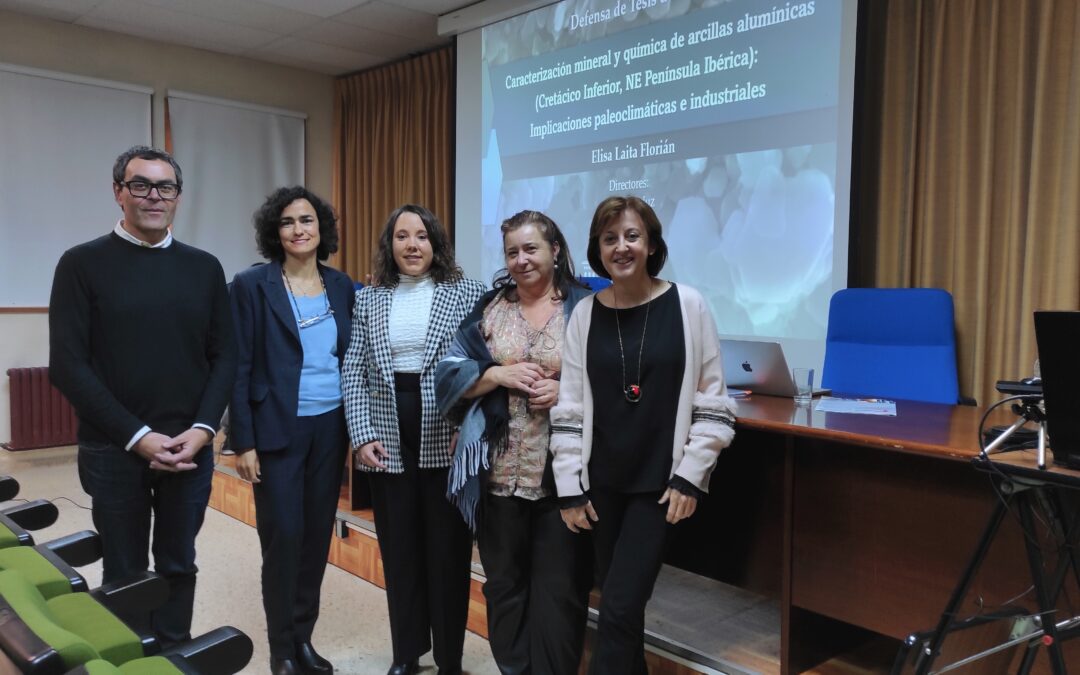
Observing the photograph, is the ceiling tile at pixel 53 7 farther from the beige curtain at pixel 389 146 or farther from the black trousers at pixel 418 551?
the black trousers at pixel 418 551

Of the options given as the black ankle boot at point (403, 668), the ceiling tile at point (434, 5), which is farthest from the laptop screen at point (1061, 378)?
the ceiling tile at point (434, 5)

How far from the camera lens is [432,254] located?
2148 mm

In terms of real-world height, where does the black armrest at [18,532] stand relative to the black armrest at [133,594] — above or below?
above

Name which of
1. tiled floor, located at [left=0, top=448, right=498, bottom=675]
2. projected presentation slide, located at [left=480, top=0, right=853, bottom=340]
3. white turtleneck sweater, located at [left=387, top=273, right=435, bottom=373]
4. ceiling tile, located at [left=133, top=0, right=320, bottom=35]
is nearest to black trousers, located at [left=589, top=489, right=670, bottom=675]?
white turtleneck sweater, located at [left=387, top=273, right=435, bottom=373]

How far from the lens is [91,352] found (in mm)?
1871

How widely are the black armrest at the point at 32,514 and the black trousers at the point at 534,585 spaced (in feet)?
2.95

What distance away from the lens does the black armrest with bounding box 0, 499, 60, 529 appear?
1519 mm

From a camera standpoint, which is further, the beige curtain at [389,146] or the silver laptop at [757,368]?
the beige curtain at [389,146]

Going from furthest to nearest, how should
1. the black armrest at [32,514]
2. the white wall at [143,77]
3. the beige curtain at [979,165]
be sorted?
the white wall at [143,77], the beige curtain at [979,165], the black armrest at [32,514]

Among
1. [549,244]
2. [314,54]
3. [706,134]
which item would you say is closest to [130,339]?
[549,244]

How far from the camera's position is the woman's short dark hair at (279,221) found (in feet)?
7.17

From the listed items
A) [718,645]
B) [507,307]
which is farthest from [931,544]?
[507,307]

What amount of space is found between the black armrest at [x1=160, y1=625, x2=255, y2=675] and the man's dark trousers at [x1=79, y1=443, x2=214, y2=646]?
89 centimetres

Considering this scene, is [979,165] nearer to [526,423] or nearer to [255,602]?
[526,423]
